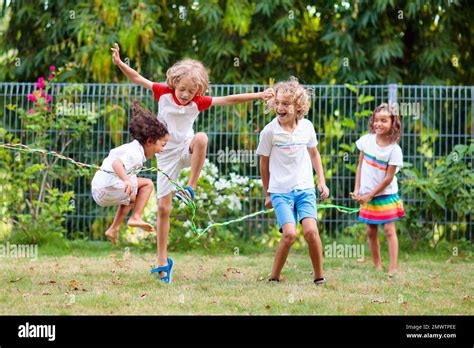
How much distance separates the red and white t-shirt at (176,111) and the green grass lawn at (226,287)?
3.65 ft

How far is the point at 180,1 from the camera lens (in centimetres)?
1045

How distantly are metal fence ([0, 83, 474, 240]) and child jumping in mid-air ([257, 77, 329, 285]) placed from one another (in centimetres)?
270

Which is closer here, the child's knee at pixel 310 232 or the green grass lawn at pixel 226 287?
the green grass lawn at pixel 226 287

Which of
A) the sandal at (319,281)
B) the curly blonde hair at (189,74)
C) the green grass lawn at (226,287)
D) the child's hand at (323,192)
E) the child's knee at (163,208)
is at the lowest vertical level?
the green grass lawn at (226,287)

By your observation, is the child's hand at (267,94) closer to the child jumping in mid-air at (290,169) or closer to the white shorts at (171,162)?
the child jumping in mid-air at (290,169)

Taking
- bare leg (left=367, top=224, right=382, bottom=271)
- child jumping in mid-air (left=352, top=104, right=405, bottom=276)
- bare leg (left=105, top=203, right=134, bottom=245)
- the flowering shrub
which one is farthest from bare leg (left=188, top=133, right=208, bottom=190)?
the flowering shrub

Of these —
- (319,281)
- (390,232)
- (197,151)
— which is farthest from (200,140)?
(390,232)

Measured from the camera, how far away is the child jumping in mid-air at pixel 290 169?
5344mm

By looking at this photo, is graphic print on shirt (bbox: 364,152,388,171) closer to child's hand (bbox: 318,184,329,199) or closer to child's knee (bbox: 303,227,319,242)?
child's hand (bbox: 318,184,329,199)

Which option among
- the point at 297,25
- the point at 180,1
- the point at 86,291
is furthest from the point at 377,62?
the point at 86,291

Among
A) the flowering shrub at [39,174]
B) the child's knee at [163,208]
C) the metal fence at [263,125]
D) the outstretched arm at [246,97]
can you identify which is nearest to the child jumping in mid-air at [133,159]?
the child's knee at [163,208]

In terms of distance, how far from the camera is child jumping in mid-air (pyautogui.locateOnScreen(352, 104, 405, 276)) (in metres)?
6.21

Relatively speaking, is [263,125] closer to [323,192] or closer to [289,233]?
[323,192]

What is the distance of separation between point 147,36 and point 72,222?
276 cm
